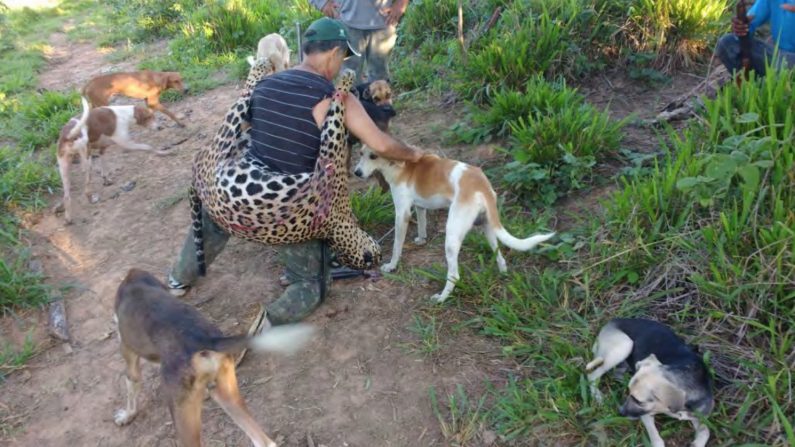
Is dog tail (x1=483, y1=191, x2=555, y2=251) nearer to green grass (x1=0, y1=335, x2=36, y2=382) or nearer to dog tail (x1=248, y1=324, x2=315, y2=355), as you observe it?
dog tail (x1=248, y1=324, x2=315, y2=355)

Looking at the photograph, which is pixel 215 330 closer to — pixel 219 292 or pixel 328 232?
pixel 328 232

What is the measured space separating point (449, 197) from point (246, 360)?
1617mm

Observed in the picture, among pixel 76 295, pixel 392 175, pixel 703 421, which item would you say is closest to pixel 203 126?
pixel 76 295

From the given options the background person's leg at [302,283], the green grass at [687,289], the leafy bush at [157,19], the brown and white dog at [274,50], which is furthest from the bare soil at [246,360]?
the leafy bush at [157,19]

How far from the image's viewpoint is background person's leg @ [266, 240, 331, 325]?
140 inches

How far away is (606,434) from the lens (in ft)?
8.75

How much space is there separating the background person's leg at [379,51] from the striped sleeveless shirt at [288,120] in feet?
7.73

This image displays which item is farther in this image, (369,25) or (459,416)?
(369,25)

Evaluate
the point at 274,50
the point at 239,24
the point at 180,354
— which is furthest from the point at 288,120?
the point at 239,24

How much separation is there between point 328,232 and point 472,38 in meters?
3.80

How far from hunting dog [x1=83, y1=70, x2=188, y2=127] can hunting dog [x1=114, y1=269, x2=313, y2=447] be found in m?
4.43

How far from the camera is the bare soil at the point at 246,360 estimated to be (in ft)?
10.0

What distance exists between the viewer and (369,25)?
Result: 17.6 ft

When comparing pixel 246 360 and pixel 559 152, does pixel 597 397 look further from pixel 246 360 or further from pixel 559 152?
pixel 559 152
